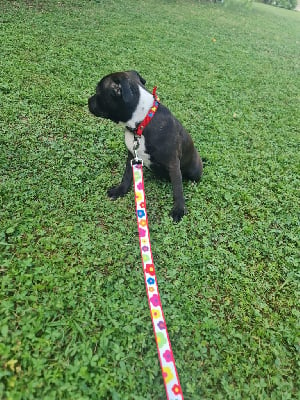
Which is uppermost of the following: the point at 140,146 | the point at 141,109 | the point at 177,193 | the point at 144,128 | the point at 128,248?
the point at 141,109

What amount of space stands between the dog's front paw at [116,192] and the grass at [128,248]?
7 centimetres

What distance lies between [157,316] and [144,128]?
1716 millimetres

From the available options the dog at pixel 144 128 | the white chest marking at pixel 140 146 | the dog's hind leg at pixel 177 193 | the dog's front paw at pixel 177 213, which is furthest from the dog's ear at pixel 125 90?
the dog's front paw at pixel 177 213

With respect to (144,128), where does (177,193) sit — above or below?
below

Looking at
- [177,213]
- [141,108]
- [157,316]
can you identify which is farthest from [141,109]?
[157,316]

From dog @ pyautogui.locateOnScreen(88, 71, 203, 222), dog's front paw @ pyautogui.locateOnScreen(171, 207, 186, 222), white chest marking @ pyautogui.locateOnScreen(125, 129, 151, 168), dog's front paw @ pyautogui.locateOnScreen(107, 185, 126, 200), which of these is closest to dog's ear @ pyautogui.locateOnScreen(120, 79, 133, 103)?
dog @ pyautogui.locateOnScreen(88, 71, 203, 222)

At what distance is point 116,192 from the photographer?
3652 millimetres

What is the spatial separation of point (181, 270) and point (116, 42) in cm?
641

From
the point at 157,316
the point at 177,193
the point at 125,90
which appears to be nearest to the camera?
the point at 157,316

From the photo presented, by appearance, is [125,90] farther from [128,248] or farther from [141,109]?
[128,248]

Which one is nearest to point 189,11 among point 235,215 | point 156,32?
point 156,32

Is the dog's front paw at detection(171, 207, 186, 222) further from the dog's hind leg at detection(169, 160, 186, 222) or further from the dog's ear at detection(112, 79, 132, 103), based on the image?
the dog's ear at detection(112, 79, 132, 103)

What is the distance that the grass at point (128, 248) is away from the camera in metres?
2.32

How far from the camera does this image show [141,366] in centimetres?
233
